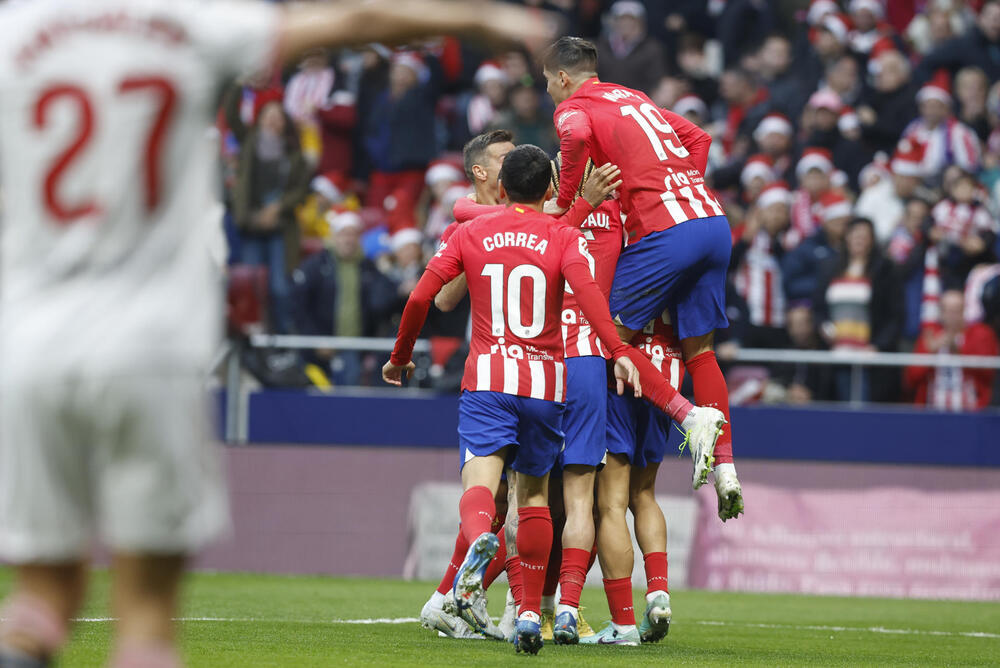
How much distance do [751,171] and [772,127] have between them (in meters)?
0.84

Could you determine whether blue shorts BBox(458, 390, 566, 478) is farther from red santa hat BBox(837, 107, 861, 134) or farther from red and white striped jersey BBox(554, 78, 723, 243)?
red santa hat BBox(837, 107, 861, 134)

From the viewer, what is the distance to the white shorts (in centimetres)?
309

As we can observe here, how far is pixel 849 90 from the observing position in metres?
17.6

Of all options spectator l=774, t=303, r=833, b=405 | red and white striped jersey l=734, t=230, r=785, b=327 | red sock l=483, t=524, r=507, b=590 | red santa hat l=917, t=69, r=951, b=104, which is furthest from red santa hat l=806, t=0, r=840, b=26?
red sock l=483, t=524, r=507, b=590

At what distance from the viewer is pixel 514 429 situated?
22.5ft

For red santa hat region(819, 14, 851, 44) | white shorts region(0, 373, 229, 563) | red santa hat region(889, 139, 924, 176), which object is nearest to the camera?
white shorts region(0, 373, 229, 563)

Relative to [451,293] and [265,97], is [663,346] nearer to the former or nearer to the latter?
[451,293]

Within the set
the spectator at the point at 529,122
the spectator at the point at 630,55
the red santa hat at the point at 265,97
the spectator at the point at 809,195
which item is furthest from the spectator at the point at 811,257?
the red santa hat at the point at 265,97

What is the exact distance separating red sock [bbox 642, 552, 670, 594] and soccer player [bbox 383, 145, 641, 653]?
852mm

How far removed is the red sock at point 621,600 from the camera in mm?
7452

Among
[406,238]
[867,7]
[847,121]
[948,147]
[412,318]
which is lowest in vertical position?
[412,318]

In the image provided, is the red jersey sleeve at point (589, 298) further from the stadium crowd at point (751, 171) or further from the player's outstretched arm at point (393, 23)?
the stadium crowd at point (751, 171)

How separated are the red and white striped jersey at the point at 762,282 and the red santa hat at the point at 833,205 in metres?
0.64

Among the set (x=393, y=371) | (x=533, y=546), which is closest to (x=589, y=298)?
(x=533, y=546)
